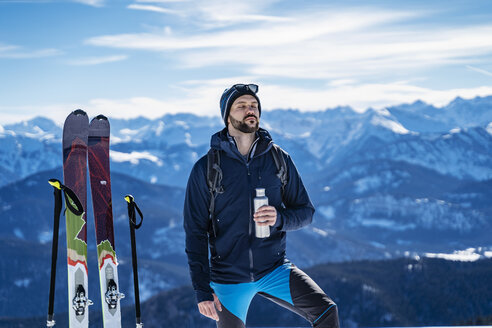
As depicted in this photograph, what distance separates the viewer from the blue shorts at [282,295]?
549cm

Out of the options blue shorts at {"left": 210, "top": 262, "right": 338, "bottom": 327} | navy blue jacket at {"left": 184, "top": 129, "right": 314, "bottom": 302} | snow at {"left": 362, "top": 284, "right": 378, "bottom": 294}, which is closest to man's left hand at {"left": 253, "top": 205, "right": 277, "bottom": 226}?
navy blue jacket at {"left": 184, "top": 129, "right": 314, "bottom": 302}

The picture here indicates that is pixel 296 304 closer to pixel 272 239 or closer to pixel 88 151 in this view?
pixel 272 239

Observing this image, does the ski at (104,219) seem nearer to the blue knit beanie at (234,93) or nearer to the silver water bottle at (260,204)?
the blue knit beanie at (234,93)

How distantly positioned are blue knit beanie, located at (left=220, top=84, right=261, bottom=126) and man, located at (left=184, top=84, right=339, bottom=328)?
11 mm

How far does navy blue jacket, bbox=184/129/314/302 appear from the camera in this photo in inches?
224

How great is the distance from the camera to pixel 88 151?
7992mm

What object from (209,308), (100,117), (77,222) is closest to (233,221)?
(209,308)

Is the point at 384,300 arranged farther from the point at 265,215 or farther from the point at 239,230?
the point at 265,215

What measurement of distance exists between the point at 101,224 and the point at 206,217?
253cm

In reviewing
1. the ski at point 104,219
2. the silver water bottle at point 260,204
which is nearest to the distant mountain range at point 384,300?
the ski at point 104,219

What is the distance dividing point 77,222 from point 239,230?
270 centimetres

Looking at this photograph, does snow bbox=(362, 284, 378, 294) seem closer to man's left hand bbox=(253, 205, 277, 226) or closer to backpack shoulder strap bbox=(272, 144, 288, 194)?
backpack shoulder strap bbox=(272, 144, 288, 194)

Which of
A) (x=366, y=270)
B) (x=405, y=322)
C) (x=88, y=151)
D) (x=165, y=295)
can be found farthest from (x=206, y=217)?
(x=366, y=270)

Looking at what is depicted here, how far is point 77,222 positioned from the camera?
723 cm
